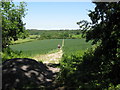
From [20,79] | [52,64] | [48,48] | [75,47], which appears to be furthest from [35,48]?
[20,79]

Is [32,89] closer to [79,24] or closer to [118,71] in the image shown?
[118,71]

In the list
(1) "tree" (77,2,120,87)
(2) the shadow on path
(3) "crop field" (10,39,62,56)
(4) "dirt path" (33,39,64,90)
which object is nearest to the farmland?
(3) "crop field" (10,39,62,56)

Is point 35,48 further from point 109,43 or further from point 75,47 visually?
point 109,43

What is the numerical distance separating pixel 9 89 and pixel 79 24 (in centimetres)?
743

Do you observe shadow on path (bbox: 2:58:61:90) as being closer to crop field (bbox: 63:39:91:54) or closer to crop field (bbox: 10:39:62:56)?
crop field (bbox: 63:39:91:54)

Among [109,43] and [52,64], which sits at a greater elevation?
[109,43]

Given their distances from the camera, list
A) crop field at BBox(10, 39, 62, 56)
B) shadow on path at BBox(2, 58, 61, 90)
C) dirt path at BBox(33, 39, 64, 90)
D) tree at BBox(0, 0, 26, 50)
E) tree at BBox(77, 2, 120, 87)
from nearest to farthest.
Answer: shadow on path at BBox(2, 58, 61, 90) < tree at BBox(77, 2, 120, 87) < dirt path at BBox(33, 39, 64, 90) < tree at BBox(0, 0, 26, 50) < crop field at BBox(10, 39, 62, 56)

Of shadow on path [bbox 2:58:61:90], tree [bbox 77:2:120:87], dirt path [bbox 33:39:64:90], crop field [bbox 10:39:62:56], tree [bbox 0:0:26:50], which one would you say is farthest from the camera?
crop field [bbox 10:39:62:56]

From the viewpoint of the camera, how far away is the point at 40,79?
8.51 meters

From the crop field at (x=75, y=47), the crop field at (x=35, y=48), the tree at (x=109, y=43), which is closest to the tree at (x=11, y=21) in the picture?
the crop field at (x=35, y=48)

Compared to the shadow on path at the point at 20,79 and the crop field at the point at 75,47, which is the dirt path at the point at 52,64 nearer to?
the shadow on path at the point at 20,79

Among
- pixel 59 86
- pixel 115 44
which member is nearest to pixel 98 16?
pixel 115 44

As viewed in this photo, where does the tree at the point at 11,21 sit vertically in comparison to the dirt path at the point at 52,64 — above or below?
above

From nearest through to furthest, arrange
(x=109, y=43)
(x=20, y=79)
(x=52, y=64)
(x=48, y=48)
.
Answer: (x=20, y=79) → (x=109, y=43) → (x=52, y=64) → (x=48, y=48)
